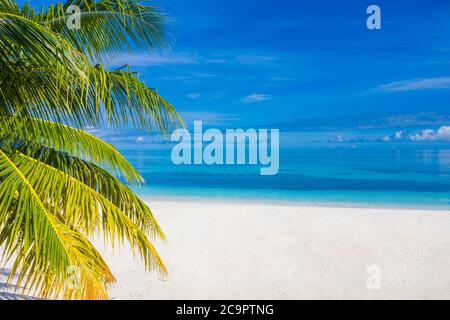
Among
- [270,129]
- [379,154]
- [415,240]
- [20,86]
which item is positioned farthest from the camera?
[270,129]

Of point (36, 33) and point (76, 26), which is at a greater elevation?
point (76, 26)

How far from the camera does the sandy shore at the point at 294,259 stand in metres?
6.61

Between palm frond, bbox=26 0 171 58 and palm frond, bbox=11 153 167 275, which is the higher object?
palm frond, bbox=26 0 171 58

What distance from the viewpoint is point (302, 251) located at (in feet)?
27.6

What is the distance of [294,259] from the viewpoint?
26.2 feet

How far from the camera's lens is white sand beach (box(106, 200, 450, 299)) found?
661cm

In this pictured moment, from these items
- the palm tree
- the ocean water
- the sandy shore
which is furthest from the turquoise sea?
the palm tree

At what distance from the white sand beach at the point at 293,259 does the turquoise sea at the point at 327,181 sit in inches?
308

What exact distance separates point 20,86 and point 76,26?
0.82 meters

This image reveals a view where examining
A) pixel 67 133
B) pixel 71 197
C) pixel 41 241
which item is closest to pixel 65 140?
pixel 67 133

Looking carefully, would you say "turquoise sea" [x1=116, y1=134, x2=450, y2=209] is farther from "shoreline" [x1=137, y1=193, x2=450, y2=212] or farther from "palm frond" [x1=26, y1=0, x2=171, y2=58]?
"palm frond" [x1=26, y1=0, x2=171, y2=58]

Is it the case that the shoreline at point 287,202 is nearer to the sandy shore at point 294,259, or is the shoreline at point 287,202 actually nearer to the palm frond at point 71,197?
the sandy shore at point 294,259
